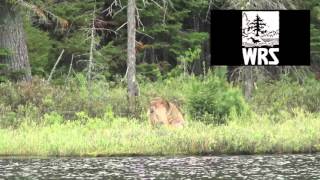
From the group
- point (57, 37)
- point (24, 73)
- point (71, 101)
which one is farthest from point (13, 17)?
point (57, 37)

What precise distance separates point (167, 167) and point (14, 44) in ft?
34.4

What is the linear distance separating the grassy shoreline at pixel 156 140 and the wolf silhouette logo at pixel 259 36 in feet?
14.6

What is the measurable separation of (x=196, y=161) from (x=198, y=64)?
16568 millimetres

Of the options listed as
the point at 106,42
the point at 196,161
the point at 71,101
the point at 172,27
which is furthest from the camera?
the point at 106,42

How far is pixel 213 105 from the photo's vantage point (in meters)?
18.0

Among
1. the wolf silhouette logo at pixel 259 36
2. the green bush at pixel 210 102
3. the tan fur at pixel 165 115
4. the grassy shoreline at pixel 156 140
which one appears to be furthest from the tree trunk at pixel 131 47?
the grassy shoreline at pixel 156 140

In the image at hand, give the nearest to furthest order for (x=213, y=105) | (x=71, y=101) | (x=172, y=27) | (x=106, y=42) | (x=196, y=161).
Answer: (x=196, y=161) < (x=213, y=105) < (x=71, y=101) < (x=172, y=27) < (x=106, y=42)

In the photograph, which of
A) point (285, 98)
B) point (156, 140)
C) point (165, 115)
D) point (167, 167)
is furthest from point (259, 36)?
point (167, 167)

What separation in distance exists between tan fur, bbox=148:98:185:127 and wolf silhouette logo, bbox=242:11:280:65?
414 cm

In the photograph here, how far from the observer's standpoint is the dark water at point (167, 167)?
40.0 ft

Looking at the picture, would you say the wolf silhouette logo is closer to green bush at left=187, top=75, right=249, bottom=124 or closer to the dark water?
green bush at left=187, top=75, right=249, bottom=124

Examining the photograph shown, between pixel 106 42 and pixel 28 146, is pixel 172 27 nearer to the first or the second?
pixel 106 42

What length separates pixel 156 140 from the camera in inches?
609

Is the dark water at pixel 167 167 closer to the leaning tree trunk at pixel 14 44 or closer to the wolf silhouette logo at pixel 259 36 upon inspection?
the wolf silhouette logo at pixel 259 36
